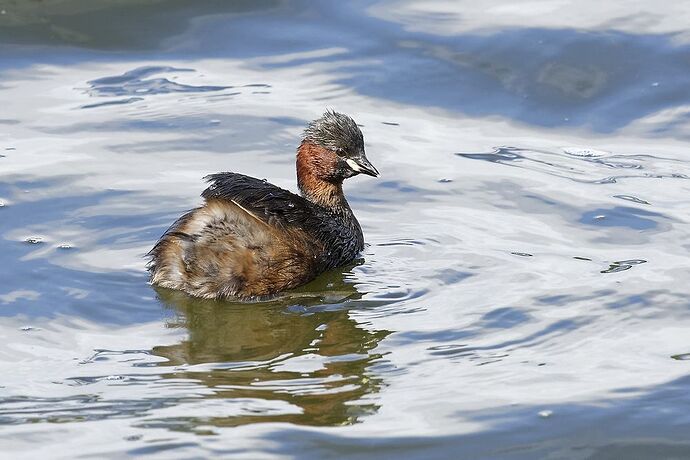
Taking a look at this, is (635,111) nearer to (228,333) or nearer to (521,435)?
(228,333)

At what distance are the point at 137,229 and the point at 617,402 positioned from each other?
3.16 meters

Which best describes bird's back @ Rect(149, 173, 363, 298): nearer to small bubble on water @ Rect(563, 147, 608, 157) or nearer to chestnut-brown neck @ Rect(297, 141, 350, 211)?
chestnut-brown neck @ Rect(297, 141, 350, 211)

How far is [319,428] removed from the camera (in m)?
4.79

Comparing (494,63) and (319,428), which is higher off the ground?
(494,63)

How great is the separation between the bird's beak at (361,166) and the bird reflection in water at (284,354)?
0.66 metres

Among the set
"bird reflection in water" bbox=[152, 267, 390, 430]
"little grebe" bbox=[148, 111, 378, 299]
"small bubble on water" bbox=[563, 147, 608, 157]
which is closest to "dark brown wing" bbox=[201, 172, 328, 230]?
"little grebe" bbox=[148, 111, 378, 299]

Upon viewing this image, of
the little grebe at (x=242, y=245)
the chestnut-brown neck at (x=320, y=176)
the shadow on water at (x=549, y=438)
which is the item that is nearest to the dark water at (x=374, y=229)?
the shadow on water at (x=549, y=438)

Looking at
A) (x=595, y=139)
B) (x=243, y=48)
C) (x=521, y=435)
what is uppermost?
(x=243, y=48)

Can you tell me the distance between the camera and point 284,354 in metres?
5.65

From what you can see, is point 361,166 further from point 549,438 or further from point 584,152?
point 549,438

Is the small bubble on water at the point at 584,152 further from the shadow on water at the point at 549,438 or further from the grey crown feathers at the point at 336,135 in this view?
the shadow on water at the point at 549,438

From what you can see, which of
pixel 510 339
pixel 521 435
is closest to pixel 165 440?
pixel 521 435

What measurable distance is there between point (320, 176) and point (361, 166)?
0.82 feet

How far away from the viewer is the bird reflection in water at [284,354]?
4965 mm
